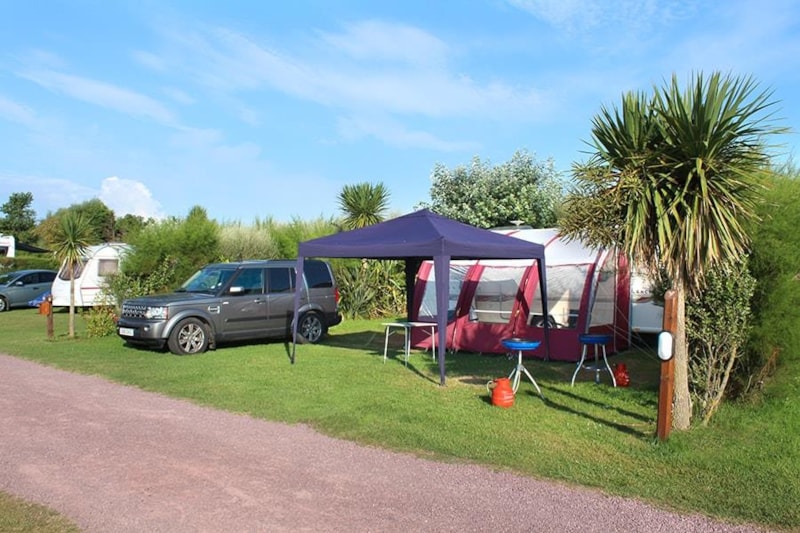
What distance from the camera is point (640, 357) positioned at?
11.5 metres

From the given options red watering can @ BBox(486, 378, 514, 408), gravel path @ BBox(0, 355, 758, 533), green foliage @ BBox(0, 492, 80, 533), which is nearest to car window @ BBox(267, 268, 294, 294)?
gravel path @ BBox(0, 355, 758, 533)

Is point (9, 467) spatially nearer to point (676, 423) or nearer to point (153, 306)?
point (676, 423)

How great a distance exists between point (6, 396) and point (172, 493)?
15.9 feet

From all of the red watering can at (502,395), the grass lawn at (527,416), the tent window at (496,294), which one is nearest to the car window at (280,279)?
the grass lawn at (527,416)

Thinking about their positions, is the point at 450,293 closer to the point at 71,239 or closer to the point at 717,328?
the point at 717,328

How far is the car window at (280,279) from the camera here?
543 inches

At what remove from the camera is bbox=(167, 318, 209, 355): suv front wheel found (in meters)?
12.1

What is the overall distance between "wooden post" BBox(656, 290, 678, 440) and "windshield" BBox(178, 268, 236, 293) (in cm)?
908

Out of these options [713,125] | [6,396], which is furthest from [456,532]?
[6,396]

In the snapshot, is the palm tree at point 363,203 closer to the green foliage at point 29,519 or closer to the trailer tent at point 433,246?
the trailer tent at point 433,246

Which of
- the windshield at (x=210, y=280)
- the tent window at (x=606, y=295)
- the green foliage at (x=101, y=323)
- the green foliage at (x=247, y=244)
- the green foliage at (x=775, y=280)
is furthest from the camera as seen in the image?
the green foliage at (x=247, y=244)

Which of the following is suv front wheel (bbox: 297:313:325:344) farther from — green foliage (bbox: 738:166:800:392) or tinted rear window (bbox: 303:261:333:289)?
green foliage (bbox: 738:166:800:392)

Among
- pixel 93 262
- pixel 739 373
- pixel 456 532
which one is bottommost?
pixel 456 532

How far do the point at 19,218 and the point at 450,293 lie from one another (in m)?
66.2
